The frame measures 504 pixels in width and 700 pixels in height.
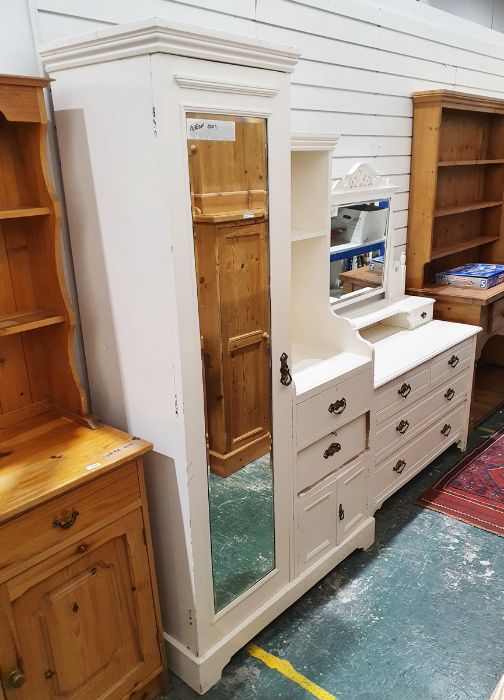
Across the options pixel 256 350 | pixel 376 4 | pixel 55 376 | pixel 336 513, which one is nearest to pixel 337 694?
pixel 336 513

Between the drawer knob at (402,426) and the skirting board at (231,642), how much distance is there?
2.51 ft

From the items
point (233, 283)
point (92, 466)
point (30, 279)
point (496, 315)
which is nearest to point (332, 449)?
point (233, 283)

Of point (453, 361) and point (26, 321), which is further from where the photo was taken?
point (453, 361)

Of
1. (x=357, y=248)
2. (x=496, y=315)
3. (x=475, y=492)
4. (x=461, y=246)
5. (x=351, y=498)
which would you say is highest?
(x=357, y=248)

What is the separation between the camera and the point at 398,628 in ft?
7.50

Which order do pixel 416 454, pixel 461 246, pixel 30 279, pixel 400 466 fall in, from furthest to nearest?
Answer: pixel 461 246 → pixel 416 454 → pixel 400 466 → pixel 30 279

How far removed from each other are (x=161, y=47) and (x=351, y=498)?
6.55ft

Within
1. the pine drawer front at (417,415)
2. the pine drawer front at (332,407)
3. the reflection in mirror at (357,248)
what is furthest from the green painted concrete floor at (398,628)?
the reflection in mirror at (357,248)

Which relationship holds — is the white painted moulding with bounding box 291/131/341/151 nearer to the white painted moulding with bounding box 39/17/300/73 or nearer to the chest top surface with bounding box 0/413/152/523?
the white painted moulding with bounding box 39/17/300/73

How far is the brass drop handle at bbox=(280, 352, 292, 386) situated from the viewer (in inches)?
81.5

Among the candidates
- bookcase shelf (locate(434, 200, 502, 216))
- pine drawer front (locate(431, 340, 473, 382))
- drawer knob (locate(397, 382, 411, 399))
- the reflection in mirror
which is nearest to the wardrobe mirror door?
drawer knob (locate(397, 382, 411, 399))

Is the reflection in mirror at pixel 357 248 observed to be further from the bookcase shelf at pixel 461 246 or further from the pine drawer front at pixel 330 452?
the pine drawer front at pixel 330 452

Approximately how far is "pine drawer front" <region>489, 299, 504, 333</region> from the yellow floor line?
2.60 metres

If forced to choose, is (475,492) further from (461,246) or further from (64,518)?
(64,518)
